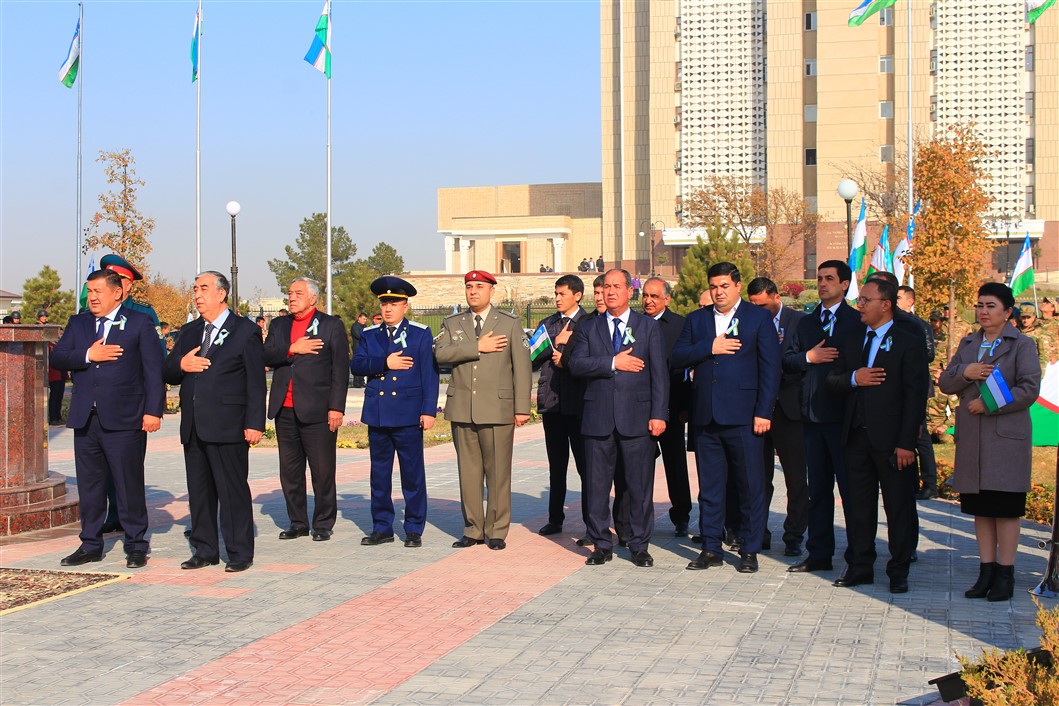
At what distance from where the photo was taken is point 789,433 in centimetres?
866

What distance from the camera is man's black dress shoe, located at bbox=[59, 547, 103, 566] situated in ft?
26.7

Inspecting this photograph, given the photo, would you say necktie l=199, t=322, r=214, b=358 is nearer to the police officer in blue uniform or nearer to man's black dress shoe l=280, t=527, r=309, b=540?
the police officer in blue uniform

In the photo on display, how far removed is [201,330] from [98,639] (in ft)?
8.96

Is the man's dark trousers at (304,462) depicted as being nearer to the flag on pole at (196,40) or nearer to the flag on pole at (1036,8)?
the flag on pole at (1036,8)

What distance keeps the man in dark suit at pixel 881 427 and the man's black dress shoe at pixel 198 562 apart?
4.29 meters

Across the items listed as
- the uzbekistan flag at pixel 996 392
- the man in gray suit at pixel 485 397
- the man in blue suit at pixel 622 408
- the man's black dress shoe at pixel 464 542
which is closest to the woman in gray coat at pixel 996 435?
the uzbekistan flag at pixel 996 392

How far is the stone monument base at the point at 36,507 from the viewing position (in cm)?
913

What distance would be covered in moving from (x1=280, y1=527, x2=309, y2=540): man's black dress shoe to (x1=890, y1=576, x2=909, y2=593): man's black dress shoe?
470 cm

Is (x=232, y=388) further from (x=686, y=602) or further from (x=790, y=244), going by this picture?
(x=790, y=244)

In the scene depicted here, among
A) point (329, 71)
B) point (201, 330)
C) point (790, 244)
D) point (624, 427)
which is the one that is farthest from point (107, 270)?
point (790, 244)

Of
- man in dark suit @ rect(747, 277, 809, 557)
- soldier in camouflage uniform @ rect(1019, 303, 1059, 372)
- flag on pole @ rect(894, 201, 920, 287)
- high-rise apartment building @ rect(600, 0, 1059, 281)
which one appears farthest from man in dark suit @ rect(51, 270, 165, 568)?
high-rise apartment building @ rect(600, 0, 1059, 281)

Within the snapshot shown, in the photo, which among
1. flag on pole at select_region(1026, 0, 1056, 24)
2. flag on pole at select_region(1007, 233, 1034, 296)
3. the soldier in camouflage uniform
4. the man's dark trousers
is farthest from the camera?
the soldier in camouflage uniform

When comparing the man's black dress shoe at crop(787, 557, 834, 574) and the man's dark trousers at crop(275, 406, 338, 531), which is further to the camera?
the man's dark trousers at crop(275, 406, 338, 531)

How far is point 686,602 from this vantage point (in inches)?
272
